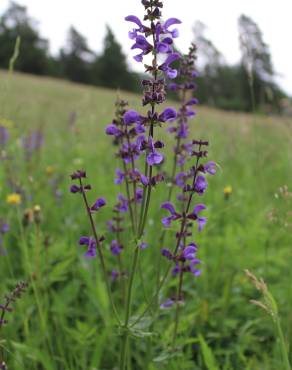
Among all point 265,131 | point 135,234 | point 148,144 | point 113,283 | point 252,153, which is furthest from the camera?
point 265,131

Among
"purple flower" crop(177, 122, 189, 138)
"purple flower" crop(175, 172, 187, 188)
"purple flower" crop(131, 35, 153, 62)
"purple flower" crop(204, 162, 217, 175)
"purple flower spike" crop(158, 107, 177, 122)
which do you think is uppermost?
"purple flower" crop(131, 35, 153, 62)

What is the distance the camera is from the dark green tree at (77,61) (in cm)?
5434

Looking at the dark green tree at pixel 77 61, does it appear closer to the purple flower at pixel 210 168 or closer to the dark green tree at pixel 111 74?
the dark green tree at pixel 111 74

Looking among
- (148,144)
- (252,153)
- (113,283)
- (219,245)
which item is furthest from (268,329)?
(252,153)

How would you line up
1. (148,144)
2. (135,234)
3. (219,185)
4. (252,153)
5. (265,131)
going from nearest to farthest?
(148,144) → (135,234) → (219,185) → (252,153) → (265,131)

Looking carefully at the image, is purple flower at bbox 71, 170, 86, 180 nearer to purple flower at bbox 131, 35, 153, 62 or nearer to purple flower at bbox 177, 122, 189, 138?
purple flower at bbox 131, 35, 153, 62

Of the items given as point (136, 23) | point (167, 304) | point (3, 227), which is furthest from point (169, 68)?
point (3, 227)

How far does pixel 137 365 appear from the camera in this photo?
8.07ft

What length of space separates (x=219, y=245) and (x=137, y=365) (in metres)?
1.28

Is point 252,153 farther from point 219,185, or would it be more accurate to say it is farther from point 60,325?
point 60,325

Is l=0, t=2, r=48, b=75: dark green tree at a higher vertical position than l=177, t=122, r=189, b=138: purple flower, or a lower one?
higher

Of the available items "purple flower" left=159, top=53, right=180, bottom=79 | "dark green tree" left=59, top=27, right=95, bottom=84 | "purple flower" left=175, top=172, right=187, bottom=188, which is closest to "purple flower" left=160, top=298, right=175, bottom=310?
"purple flower" left=175, top=172, right=187, bottom=188

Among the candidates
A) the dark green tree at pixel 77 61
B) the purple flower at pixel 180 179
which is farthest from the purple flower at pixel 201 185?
the dark green tree at pixel 77 61

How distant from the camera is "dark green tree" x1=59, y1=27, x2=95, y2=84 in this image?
54.3m
